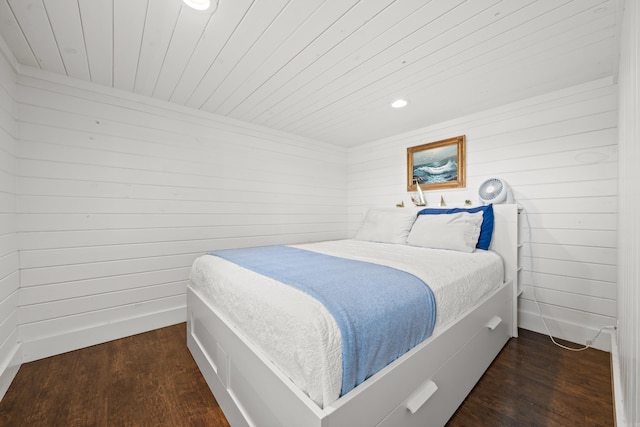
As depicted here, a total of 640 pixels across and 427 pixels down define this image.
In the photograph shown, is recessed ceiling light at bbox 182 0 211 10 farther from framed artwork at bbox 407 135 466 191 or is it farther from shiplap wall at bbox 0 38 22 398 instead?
framed artwork at bbox 407 135 466 191

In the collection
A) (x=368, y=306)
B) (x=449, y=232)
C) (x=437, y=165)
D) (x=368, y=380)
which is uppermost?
(x=437, y=165)

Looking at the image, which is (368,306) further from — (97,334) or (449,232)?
(97,334)

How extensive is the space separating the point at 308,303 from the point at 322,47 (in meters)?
1.59

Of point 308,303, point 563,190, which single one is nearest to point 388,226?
point 563,190

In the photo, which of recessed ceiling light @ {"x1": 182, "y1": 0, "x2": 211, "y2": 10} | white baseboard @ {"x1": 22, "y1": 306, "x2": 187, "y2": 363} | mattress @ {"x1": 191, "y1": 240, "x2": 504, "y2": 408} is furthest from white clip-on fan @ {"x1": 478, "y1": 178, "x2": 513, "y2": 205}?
white baseboard @ {"x1": 22, "y1": 306, "x2": 187, "y2": 363}

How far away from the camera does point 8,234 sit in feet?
5.77

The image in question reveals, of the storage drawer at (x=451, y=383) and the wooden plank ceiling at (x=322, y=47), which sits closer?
the storage drawer at (x=451, y=383)

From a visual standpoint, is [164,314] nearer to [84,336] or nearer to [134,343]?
[134,343]

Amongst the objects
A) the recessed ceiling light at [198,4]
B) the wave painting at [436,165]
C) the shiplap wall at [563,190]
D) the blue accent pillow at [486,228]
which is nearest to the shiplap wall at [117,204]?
the recessed ceiling light at [198,4]

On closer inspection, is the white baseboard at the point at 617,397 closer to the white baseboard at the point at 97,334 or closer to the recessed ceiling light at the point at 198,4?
the recessed ceiling light at the point at 198,4

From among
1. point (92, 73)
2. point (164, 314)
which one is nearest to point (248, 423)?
point (164, 314)

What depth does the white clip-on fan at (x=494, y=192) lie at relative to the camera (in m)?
2.45

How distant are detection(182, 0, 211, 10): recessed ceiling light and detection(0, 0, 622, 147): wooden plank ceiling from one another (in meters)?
0.04

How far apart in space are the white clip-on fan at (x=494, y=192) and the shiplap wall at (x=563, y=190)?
0.14 m
